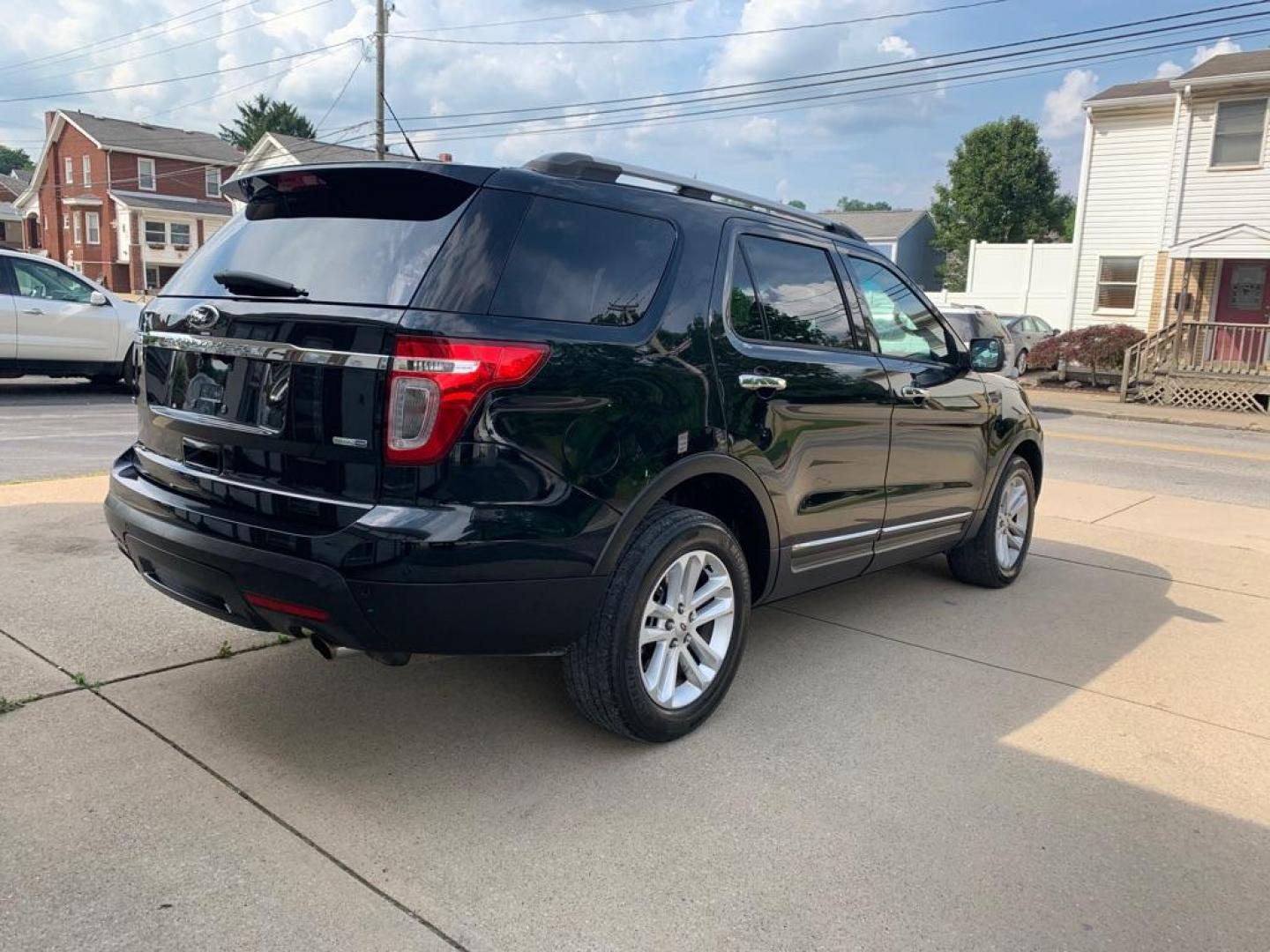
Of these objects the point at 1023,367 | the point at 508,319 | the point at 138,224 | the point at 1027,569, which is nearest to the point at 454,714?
the point at 508,319

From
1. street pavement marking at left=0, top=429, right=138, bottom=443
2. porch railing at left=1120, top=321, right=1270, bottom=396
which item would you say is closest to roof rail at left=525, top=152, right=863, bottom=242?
street pavement marking at left=0, top=429, right=138, bottom=443

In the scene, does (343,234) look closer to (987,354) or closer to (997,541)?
(987,354)

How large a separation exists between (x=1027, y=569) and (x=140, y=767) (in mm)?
5164

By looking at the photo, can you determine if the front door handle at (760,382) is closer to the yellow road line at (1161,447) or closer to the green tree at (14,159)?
the yellow road line at (1161,447)

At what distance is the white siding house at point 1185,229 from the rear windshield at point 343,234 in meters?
Result: 19.9

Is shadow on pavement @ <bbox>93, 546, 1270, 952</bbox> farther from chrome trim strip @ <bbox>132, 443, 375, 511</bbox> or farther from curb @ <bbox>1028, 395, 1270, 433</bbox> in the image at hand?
curb @ <bbox>1028, 395, 1270, 433</bbox>

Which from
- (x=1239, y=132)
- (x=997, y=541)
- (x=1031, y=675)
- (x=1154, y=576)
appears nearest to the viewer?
(x=1031, y=675)

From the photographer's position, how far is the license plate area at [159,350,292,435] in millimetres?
2953

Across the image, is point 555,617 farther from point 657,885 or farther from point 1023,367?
point 1023,367

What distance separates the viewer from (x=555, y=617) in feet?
9.95

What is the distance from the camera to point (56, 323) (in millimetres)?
12172

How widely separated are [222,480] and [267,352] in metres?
0.42

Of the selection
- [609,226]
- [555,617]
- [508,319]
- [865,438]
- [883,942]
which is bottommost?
[883,942]

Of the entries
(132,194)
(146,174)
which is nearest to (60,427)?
(132,194)
